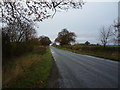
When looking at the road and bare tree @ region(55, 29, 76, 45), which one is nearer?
the road

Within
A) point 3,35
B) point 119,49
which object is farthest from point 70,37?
point 3,35

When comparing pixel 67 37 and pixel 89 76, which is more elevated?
pixel 67 37

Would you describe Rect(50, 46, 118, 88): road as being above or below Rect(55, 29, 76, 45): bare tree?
below

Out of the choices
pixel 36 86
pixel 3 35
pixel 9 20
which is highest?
pixel 9 20

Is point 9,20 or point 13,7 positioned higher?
point 13,7

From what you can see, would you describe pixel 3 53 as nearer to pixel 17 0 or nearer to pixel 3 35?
pixel 3 35

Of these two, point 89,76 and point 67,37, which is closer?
point 89,76

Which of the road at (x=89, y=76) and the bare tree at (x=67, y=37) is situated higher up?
the bare tree at (x=67, y=37)

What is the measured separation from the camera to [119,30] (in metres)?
32.4

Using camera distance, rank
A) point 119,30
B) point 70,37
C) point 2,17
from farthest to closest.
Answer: point 70,37, point 119,30, point 2,17

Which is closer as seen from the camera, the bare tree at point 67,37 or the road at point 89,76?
the road at point 89,76

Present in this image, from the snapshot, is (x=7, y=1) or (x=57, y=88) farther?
(x=7, y=1)

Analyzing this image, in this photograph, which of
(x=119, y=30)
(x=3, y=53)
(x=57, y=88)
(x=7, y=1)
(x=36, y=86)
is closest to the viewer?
(x=57, y=88)

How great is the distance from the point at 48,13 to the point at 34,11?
91cm
